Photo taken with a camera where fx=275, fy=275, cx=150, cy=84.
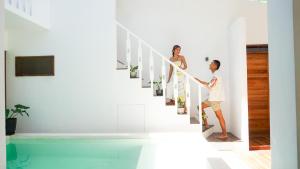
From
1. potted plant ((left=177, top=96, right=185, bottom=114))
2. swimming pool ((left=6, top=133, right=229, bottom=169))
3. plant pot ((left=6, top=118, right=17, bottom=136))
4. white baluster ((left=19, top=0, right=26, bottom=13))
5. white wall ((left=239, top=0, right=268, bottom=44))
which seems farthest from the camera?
white wall ((left=239, top=0, right=268, bottom=44))

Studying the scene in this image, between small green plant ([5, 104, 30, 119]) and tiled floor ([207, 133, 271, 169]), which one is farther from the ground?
small green plant ([5, 104, 30, 119])

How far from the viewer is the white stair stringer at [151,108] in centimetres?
534

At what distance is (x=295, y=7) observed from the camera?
3.48 ft

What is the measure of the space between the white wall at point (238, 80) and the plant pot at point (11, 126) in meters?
4.38

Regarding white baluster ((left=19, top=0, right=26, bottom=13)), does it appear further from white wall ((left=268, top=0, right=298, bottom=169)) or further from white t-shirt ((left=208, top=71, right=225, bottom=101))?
white wall ((left=268, top=0, right=298, bottom=169))

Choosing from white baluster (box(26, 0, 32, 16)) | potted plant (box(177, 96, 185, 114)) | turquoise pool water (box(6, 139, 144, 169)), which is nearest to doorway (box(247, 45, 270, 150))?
potted plant (box(177, 96, 185, 114))

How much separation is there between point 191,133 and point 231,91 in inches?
70.9

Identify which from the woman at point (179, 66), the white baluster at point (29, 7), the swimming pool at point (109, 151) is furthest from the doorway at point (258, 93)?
the white baluster at point (29, 7)

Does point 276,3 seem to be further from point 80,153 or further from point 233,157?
point 233,157

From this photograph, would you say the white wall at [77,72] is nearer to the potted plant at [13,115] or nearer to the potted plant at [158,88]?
the potted plant at [13,115]

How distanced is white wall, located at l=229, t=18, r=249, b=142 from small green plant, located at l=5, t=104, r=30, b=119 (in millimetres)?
4272

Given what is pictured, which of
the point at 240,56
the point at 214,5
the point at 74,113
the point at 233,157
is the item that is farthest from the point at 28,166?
the point at 214,5

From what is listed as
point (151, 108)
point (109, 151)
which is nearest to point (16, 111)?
point (109, 151)

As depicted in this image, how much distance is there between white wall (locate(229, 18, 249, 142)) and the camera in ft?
17.0
